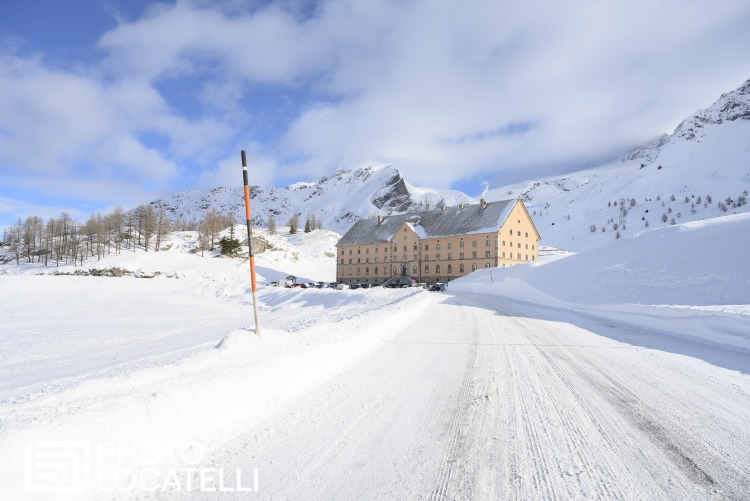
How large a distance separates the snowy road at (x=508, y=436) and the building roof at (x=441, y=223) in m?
61.9

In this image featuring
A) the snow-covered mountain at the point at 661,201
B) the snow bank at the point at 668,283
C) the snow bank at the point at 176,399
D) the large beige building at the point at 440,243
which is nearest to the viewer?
the snow bank at the point at 176,399

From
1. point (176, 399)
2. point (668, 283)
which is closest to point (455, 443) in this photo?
point (176, 399)

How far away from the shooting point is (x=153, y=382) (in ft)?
13.1

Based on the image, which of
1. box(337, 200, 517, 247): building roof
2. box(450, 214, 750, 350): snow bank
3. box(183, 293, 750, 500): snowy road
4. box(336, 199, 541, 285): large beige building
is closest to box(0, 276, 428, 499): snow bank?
box(183, 293, 750, 500): snowy road

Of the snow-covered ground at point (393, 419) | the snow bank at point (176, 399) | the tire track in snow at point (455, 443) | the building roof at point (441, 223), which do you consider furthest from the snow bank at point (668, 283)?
the building roof at point (441, 223)

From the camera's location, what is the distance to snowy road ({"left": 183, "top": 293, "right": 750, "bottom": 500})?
284 centimetres

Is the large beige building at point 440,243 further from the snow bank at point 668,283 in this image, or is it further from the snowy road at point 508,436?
the snowy road at point 508,436

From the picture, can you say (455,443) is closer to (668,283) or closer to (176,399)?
(176,399)

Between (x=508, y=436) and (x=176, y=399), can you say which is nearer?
(x=176, y=399)

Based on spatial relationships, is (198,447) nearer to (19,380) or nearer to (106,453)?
(106,453)

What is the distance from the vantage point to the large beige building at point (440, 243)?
6575 centimetres

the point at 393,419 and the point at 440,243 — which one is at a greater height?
the point at 440,243

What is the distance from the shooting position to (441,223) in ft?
246

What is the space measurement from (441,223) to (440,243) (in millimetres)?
5459
